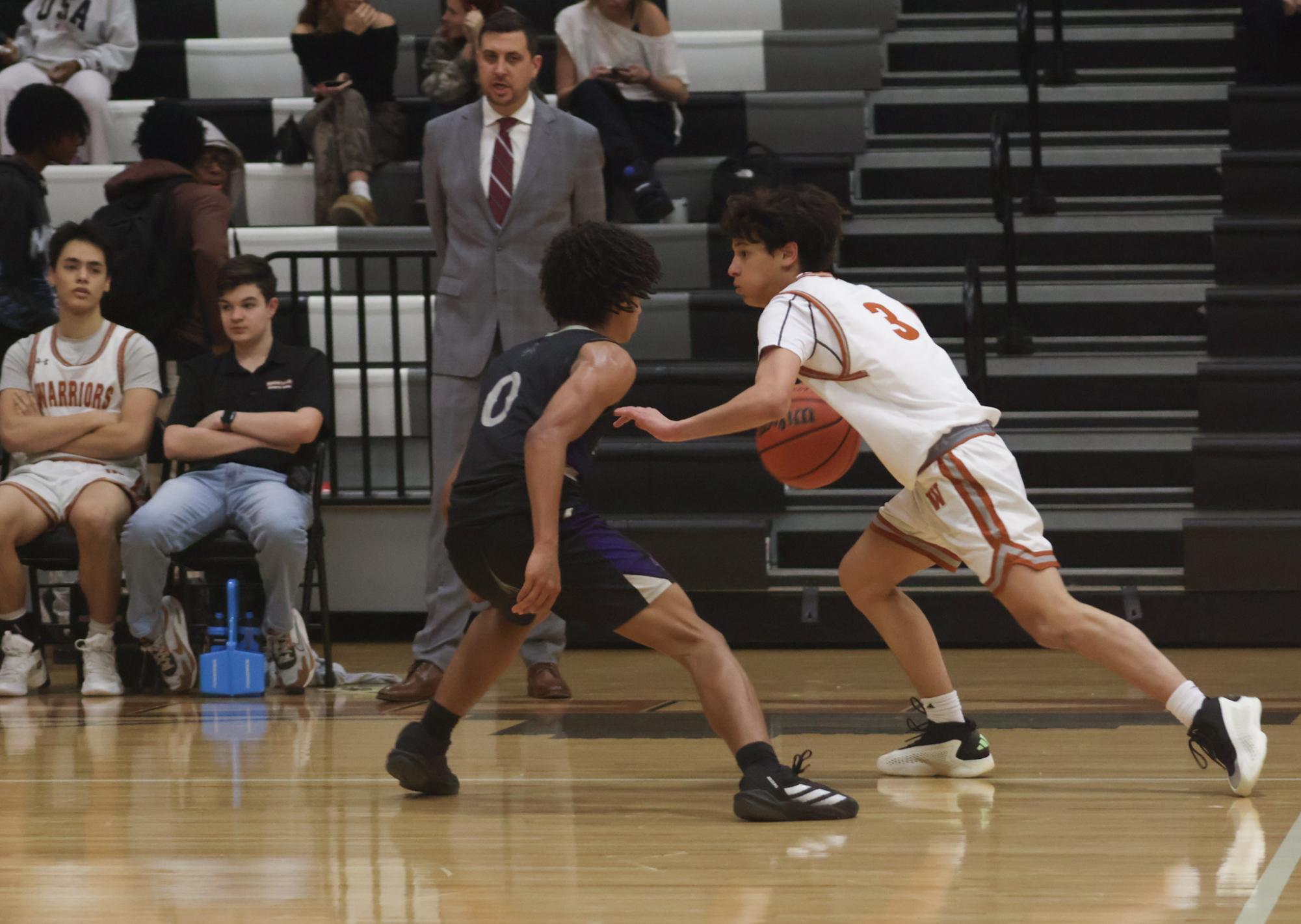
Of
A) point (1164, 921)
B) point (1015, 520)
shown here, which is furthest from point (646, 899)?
point (1015, 520)

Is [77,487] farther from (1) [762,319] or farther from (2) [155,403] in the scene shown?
(1) [762,319]

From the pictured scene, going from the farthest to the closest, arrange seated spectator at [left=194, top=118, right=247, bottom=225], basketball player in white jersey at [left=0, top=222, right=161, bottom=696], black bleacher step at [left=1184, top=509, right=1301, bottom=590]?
seated spectator at [left=194, top=118, right=247, bottom=225] < black bleacher step at [left=1184, top=509, right=1301, bottom=590] < basketball player in white jersey at [left=0, top=222, right=161, bottom=696]

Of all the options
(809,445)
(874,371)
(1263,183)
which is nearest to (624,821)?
(809,445)

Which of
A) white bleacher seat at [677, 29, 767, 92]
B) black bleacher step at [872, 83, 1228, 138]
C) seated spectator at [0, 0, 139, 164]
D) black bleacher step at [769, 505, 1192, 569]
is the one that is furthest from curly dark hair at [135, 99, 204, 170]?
black bleacher step at [872, 83, 1228, 138]

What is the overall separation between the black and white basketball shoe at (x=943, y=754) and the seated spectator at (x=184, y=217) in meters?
3.02

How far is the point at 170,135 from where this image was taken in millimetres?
6172

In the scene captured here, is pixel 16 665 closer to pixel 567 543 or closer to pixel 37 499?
pixel 37 499

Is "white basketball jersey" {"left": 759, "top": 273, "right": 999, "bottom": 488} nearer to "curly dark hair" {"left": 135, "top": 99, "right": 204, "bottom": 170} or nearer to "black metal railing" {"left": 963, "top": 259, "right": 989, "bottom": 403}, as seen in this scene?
"black metal railing" {"left": 963, "top": 259, "right": 989, "bottom": 403}

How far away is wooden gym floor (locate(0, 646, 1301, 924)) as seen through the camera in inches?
105

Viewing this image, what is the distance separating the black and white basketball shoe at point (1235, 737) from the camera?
3.36 m

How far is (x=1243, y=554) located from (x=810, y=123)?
9.63 ft

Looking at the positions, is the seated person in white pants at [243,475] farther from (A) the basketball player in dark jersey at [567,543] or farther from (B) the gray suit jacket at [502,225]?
(A) the basketball player in dark jersey at [567,543]

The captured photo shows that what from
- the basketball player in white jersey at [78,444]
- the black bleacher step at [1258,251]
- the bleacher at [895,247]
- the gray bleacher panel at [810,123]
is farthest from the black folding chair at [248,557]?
the black bleacher step at [1258,251]

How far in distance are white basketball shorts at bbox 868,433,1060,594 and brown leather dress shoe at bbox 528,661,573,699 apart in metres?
1.78
